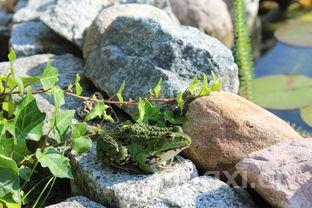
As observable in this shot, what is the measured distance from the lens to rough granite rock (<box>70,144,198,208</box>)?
272cm

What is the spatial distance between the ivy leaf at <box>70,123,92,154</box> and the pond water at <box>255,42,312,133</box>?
2481 mm

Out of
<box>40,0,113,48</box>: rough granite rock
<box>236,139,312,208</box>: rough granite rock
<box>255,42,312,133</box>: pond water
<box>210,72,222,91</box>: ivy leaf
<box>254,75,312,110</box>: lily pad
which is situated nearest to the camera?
<box>236,139,312,208</box>: rough granite rock

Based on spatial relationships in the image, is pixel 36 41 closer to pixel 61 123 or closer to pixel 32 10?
pixel 32 10

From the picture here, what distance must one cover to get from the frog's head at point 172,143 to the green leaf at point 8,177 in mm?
634

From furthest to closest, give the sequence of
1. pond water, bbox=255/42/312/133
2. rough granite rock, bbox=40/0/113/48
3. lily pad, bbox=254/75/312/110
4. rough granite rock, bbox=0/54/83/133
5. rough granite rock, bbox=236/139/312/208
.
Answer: pond water, bbox=255/42/312/133 < lily pad, bbox=254/75/312/110 < rough granite rock, bbox=40/0/113/48 < rough granite rock, bbox=0/54/83/133 < rough granite rock, bbox=236/139/312/208

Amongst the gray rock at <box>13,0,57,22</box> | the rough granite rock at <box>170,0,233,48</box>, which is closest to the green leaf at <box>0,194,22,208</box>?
the gray rock at <box>13,0,57,22</box>

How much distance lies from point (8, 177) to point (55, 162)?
0.70 ft

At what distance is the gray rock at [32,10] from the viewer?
15.3 feet

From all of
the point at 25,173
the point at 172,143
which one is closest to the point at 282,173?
the point at 172,143

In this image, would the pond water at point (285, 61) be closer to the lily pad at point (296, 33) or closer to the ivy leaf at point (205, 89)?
the lily pad at point (296, 33)

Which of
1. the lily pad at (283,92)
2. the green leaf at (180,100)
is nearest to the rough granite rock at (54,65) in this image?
the green leaf at (180,100)

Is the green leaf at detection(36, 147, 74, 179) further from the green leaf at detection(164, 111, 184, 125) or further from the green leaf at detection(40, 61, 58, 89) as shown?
the green leaf at detection(164, 111, 184, 125)

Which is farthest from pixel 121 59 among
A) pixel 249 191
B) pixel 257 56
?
pixel 257 56

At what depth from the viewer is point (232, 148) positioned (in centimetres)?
300
